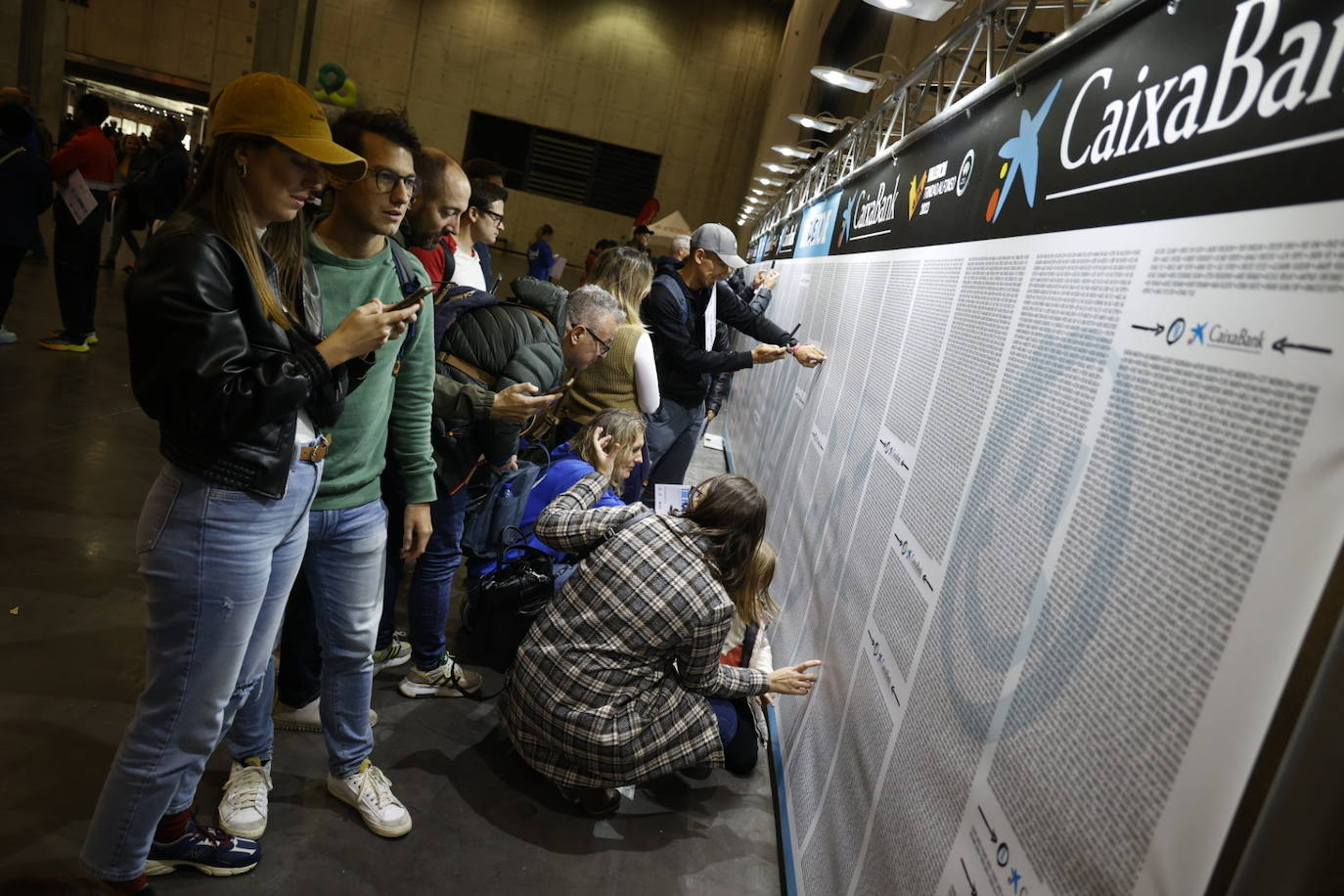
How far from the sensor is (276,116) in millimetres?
1473

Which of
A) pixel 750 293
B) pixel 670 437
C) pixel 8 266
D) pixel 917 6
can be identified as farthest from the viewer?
pixel 750 293

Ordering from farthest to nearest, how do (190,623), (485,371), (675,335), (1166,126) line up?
1. (675,335)
2. (485,371)
3. (190,623)
4. (1166,126)

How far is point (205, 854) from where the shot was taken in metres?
1.93

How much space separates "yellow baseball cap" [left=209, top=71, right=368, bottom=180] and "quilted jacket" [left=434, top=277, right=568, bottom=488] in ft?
3.49

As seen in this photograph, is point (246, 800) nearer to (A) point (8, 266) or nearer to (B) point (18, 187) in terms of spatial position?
(B) point (18, 187)

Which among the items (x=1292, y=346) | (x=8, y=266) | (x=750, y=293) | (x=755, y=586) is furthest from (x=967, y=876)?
(x=8, y=266)

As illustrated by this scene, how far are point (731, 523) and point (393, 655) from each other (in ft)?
4.86

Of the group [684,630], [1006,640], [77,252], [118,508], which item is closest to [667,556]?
[684,630]

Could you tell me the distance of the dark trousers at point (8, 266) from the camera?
539 centimetres

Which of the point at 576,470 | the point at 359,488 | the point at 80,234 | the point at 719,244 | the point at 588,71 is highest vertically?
the point at 588,71

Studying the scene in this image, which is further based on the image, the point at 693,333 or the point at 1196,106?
the point at 693,333

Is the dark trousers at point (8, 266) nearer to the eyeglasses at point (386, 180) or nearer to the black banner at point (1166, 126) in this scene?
the eyeglasses at point (386, 180)

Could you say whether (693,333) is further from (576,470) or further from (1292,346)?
(1292,346)

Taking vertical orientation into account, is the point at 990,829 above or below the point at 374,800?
above
